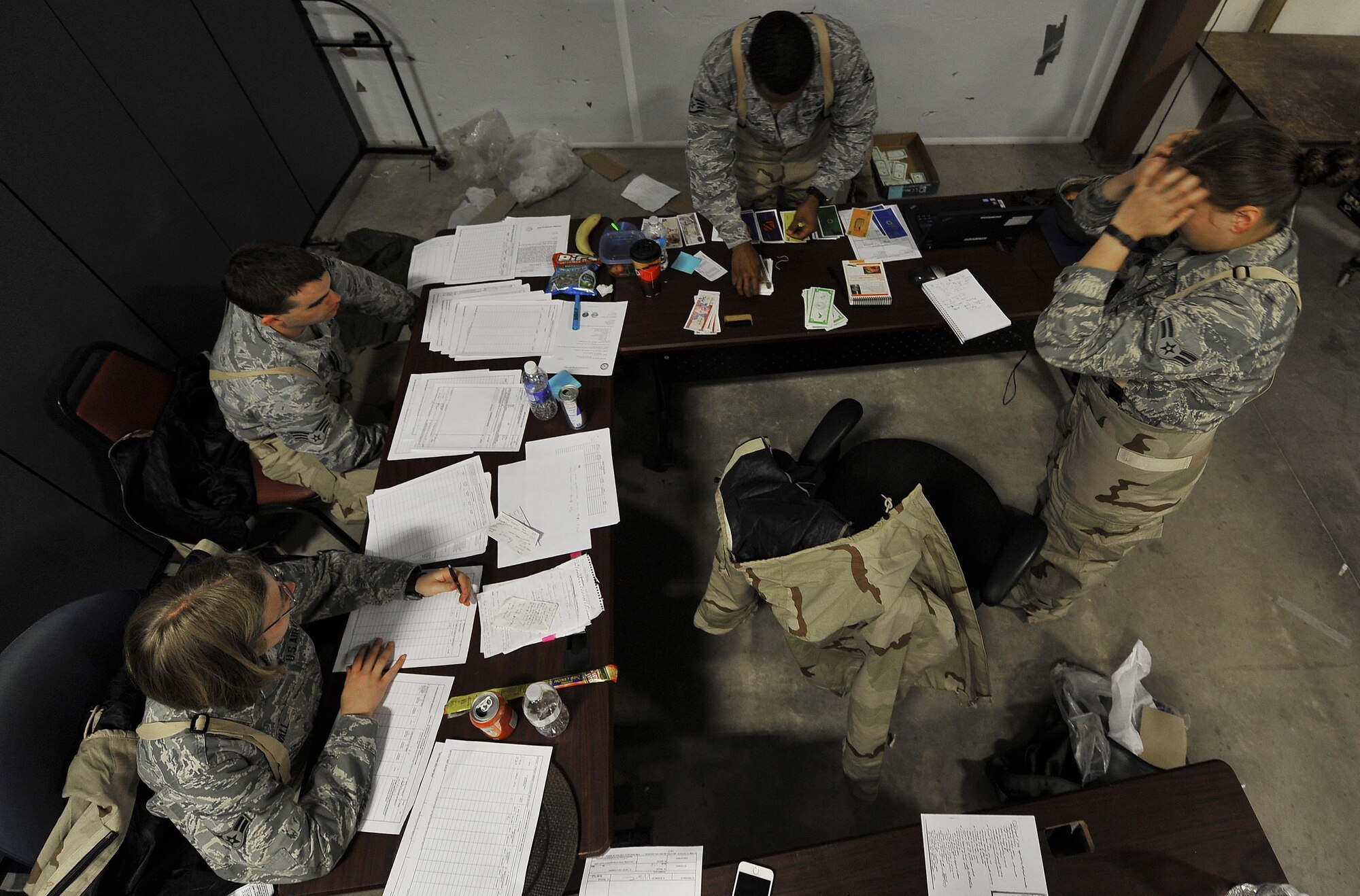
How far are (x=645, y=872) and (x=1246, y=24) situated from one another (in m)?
4.49

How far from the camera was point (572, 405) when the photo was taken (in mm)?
1973

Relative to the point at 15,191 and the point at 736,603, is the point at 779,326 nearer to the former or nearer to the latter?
the point at 736,603

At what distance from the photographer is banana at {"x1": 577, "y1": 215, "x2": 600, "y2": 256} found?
2.47m

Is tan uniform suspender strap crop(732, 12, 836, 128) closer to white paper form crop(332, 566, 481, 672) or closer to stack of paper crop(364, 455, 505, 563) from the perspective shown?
stack of paper crop(364, 455, 505, 563)

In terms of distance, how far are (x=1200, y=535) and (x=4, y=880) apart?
427 centimetres

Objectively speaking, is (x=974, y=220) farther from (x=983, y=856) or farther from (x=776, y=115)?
(x=983, y=856)

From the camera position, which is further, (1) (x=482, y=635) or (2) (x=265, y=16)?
(2) (x=265, y=16)

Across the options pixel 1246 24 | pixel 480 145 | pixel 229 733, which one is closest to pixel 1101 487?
pixel 229 733

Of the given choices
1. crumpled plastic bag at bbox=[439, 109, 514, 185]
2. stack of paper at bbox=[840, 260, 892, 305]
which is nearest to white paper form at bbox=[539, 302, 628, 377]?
stack of paper at bbox=[840, 260, 892, 305]

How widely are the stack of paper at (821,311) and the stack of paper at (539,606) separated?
1147 millimetres

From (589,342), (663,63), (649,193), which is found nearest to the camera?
(589,342)

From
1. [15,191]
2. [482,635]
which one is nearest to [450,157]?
[15,191]

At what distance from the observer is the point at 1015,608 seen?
251 cm

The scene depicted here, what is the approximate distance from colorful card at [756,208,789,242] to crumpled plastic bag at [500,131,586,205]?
1831 millimetres
